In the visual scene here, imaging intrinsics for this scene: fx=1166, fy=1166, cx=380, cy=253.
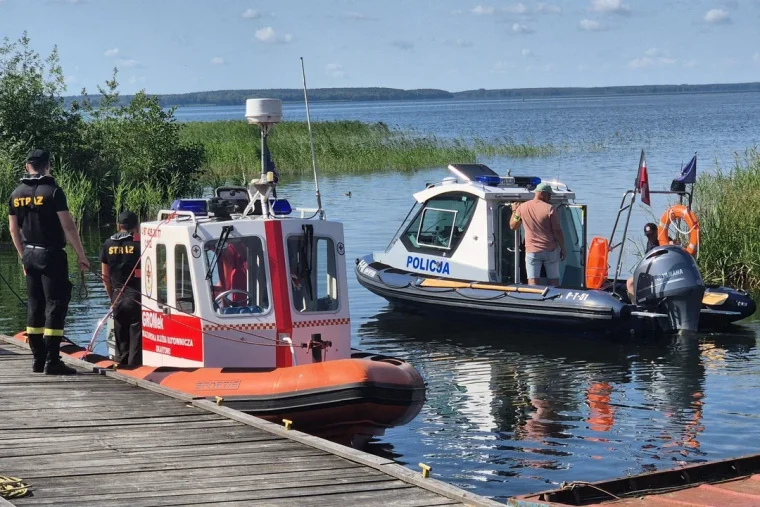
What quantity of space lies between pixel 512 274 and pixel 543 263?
106 cm

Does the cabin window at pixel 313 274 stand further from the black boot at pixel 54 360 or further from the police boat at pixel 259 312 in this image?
the black boot at pixel 54 360

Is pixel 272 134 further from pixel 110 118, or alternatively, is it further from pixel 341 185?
pixel 110 118

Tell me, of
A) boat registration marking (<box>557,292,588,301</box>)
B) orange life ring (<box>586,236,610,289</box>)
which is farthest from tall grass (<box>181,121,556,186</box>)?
boat registration marking (<box>557,292,588,301</box>)

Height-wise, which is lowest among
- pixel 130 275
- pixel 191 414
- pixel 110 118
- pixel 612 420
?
pixel 612 420

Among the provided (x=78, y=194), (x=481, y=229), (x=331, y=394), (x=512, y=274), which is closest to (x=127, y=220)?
(x=331, y=394)

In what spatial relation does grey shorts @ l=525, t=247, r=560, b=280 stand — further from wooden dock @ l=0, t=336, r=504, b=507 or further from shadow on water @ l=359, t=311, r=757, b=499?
wooden dock @ l=0, t=336, r=504, b=507

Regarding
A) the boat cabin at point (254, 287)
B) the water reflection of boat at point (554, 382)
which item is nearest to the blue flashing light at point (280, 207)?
the boat cabin at point (254, 287)

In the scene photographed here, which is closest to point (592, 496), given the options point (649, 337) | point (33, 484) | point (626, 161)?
point (33, 484)

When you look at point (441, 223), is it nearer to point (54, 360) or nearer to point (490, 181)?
point (490, 181)

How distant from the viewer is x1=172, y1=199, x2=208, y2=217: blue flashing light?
9.98 meters

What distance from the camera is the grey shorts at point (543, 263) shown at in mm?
15219

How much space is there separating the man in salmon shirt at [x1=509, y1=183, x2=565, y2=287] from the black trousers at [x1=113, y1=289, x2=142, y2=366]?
6.11m

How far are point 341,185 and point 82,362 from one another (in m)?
27.5

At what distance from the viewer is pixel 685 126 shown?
3054 inches
